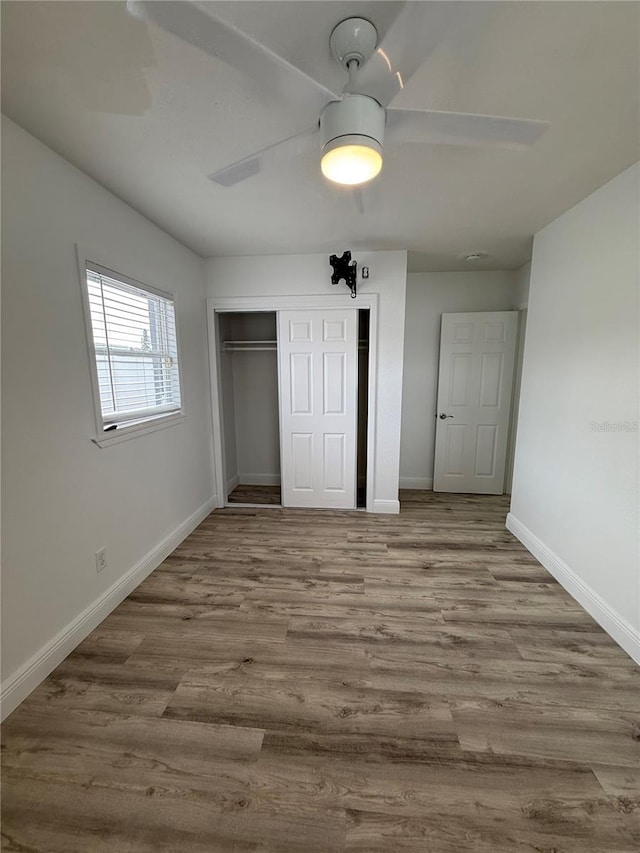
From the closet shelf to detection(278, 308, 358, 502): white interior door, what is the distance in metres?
0.42

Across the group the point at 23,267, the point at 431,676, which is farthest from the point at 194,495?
the point at 431,676

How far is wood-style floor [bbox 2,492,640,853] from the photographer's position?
114 centimetres

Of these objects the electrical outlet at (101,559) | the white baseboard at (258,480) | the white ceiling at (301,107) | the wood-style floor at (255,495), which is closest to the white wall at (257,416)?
the white baseboard at (258,480)

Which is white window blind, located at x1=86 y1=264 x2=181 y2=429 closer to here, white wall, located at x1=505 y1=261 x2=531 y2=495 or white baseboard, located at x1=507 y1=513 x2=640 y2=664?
white baseboard, located at x1=507 y1=513 x2=640 y2=664

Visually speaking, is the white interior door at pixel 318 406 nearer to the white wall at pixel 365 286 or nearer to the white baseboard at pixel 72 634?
the white wall at pixel 365 286

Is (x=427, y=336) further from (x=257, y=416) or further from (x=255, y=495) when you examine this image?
(x=255, y=495)

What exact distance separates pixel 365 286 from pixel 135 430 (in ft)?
7.64

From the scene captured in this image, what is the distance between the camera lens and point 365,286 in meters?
3.23

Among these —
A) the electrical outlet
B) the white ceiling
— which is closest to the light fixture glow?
the white ceiling

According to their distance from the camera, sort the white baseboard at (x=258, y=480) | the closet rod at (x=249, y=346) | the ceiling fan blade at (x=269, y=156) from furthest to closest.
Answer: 1. the white baseboard at (x=258, y=480)
2. the closet rod at (x=249, y=346)
3. the ceiling fan blade at (x=269, y=156)

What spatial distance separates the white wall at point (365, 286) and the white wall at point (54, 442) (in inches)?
36.6

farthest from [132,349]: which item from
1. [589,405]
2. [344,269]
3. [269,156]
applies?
[589,405]

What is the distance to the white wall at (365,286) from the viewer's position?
320 centimetres

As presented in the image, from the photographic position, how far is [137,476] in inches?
93.7
